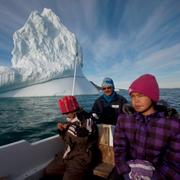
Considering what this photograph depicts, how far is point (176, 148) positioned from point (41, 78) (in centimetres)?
3268

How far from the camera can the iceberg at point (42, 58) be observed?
31.8 meters

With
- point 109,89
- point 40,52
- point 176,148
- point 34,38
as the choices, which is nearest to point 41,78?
point 40,52

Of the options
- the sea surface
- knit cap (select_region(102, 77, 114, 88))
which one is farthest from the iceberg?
knit cap (select_region(102, 77, 114, 88))

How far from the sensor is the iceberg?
3177 centimetres

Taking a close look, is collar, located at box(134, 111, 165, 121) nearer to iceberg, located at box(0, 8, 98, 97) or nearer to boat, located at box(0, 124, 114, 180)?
boat, located at box(0, 124, 114, 180)

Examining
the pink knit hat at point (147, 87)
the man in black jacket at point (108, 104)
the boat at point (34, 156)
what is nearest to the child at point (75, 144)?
the boat at point (34, 156)

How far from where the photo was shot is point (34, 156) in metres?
2.33

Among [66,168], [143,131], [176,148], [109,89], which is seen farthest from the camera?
[109,89]

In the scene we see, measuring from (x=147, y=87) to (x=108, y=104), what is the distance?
1873 mm

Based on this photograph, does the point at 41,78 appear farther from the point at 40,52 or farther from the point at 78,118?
the point at 78,118

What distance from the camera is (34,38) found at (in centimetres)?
3384

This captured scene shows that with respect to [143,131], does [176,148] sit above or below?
below

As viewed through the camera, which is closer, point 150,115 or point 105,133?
point 150,115

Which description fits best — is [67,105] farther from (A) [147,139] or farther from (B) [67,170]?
(A) [147,139]
